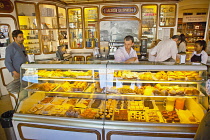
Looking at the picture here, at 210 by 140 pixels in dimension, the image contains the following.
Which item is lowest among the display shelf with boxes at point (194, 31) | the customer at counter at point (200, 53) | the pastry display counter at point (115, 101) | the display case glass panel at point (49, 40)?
the pastry display counter at point (115, 101)

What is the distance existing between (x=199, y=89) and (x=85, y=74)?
197 cm

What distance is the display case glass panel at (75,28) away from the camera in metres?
7.34

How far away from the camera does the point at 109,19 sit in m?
7.00

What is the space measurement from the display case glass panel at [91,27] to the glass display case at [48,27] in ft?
5.08

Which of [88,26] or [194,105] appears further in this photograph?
[88,26]

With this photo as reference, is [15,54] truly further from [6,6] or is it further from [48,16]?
[48,16]

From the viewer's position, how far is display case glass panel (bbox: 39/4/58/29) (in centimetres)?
587

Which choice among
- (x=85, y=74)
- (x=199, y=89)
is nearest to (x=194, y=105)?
(x=199, y=89)

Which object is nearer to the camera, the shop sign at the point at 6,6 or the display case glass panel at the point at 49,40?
the shop sign at the point at 6,6

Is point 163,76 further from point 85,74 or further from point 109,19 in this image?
point 109,19

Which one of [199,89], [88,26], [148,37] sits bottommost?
[199,89]

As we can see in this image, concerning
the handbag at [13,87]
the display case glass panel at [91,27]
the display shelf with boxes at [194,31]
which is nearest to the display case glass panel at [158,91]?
the handbag at [13,87]

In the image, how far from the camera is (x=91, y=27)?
24.3ft

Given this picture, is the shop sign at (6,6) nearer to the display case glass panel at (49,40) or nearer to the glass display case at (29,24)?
the glass display case at (29,24)
